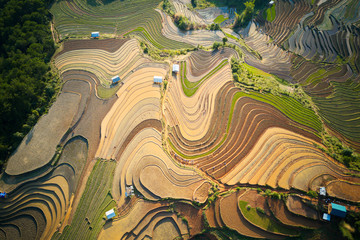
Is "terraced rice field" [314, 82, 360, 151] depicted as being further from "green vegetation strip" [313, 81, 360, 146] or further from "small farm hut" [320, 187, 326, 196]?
"small farm hut" [320, 187, 326, 196]

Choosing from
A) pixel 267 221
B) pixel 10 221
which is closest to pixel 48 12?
pixel 10 221

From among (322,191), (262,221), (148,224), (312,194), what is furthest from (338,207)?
(148,224)

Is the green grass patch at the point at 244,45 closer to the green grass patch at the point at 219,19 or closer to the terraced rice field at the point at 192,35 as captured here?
the terraced rice field at the point at 192,35

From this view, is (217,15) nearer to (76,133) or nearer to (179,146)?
(179,146)

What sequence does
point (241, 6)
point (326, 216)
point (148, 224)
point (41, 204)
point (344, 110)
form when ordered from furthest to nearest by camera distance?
point (241, 6)
point (344, 110)
point (41, 204)
point (148, 224)
point (326, 216)

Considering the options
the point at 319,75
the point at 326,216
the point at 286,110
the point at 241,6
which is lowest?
the point at 326,216

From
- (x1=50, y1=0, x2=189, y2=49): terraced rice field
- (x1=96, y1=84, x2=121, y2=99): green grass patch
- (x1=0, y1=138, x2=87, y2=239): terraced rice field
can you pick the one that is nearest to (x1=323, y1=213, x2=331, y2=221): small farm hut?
(x1=0, y1=138, x2=87, y2=239): terraced rice field

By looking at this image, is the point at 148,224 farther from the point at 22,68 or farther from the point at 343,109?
the point at 343,109
